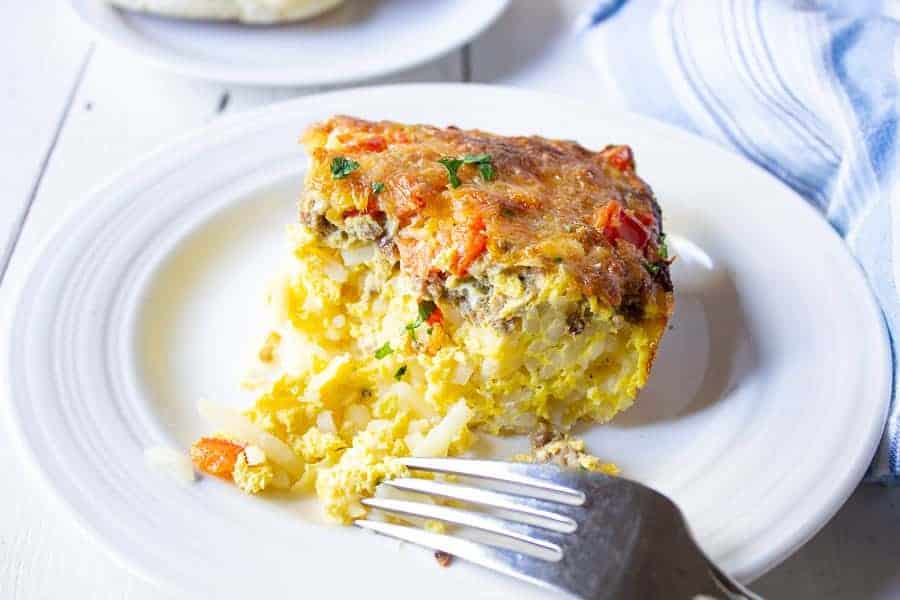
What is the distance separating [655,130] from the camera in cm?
451

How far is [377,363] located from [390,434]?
0.35m

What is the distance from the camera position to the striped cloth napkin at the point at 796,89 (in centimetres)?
405

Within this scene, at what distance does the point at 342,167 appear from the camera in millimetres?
3426

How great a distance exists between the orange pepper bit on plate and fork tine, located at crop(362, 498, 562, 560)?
0.43 metres

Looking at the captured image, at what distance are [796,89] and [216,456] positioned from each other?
9.14ft

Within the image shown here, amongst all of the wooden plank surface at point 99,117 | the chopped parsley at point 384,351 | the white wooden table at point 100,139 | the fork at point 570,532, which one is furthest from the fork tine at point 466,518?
the wooden plank surface at point 99,117

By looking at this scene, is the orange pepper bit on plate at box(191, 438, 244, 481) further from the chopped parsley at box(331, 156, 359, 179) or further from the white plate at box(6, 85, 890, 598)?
the chopped parsley at box(331, 156, 359, 179)

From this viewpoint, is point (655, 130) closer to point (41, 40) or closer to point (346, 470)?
point (346, 470)

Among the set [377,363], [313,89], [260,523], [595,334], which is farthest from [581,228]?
[313,89]

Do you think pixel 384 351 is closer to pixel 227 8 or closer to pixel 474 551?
pixel 474 551

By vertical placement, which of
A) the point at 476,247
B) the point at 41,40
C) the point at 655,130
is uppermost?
the point at 41,40

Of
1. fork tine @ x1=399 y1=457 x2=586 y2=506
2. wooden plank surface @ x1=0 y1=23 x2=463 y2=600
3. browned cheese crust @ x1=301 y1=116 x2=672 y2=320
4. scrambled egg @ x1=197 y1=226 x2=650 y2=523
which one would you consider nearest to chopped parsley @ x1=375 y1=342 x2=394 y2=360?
→ scrambled egg @ x1=197 y1=226 x2=650 y2=523

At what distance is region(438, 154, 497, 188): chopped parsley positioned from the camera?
3387 millimetres

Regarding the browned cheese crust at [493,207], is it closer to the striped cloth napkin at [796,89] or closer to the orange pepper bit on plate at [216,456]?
the orange pepper bit on plate at [216,456]
